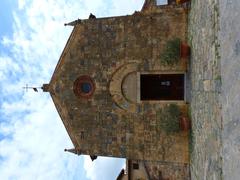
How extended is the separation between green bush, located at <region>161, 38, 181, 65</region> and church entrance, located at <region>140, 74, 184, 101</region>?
1390 mm

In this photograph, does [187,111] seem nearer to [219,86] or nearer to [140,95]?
[140,95]

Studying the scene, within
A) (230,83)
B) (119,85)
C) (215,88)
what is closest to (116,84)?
(119,85)

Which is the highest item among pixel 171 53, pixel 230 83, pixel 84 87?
pixel 171 53

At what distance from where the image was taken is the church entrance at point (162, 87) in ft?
52.9

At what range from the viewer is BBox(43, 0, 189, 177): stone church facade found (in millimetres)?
14703

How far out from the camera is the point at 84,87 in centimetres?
1584

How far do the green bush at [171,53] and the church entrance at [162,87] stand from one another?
139 centimetres

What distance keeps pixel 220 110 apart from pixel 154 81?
8223 mm

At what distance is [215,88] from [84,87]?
7.31m

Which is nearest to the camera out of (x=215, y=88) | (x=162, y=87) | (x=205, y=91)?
(x=215, y=88)

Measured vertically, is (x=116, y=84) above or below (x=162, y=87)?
above

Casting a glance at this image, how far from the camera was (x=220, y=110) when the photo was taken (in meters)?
9.04

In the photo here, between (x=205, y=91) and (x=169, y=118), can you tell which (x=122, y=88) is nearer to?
(x=169, y=118)

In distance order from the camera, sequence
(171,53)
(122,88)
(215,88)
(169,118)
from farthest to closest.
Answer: (122,88), (169,118), (171,53), (215,88)
